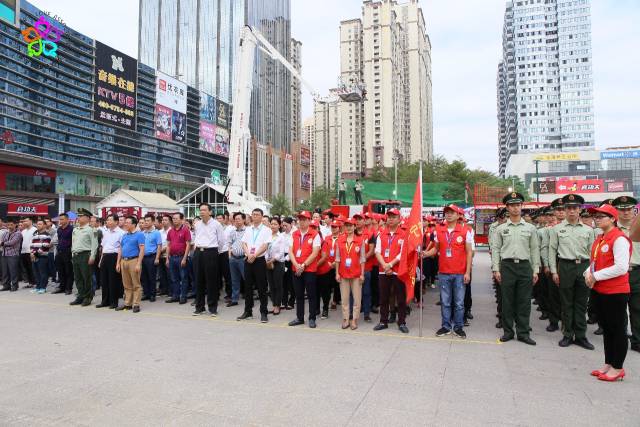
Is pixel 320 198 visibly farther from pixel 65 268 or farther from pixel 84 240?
pixel 84 240

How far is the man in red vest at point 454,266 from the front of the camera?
601 centimetres

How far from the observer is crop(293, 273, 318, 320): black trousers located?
6793mm

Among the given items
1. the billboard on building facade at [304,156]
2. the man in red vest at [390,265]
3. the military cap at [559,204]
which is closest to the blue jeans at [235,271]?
the man in red vest at [390,265]

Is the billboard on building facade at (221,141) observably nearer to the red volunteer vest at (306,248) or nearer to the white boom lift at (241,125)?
the white boom lift at (241,125)

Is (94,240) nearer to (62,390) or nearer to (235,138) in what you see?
(62,390)

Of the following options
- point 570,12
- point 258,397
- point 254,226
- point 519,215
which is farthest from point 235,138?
point 570,12

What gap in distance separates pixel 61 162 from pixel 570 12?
399 ft

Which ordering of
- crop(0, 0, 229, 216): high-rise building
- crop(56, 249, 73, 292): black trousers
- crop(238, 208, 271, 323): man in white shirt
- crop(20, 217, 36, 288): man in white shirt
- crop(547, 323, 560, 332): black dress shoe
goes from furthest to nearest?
crop(0, 0, 229, 216): high-rise building < crop(20, 217, 36, 288): man in white shirt < crop(56, 249, 73, 292): black trousers < crop(238, 208, 271, 323): man in white shirt < crop(547, 323, 560, 332): black dress shoe

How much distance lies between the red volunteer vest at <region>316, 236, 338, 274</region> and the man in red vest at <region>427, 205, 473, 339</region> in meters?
1.76

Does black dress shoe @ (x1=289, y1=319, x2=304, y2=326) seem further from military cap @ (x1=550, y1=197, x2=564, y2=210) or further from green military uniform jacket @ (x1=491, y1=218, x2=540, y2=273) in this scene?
military cap @ (x1=550, y1=197, x2=564, y2=210)

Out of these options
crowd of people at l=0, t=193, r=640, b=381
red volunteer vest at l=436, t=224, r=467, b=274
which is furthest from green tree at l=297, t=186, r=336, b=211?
red volunteer vest at l=436, t=224, r=467, b=274

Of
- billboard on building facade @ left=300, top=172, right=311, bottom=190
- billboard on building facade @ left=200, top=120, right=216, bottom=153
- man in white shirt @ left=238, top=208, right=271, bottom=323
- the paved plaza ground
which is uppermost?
billboard on building facade @ left=200, top=120, right=216, bottom=153

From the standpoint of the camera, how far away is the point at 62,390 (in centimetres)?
403

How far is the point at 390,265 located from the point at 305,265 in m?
1.33
